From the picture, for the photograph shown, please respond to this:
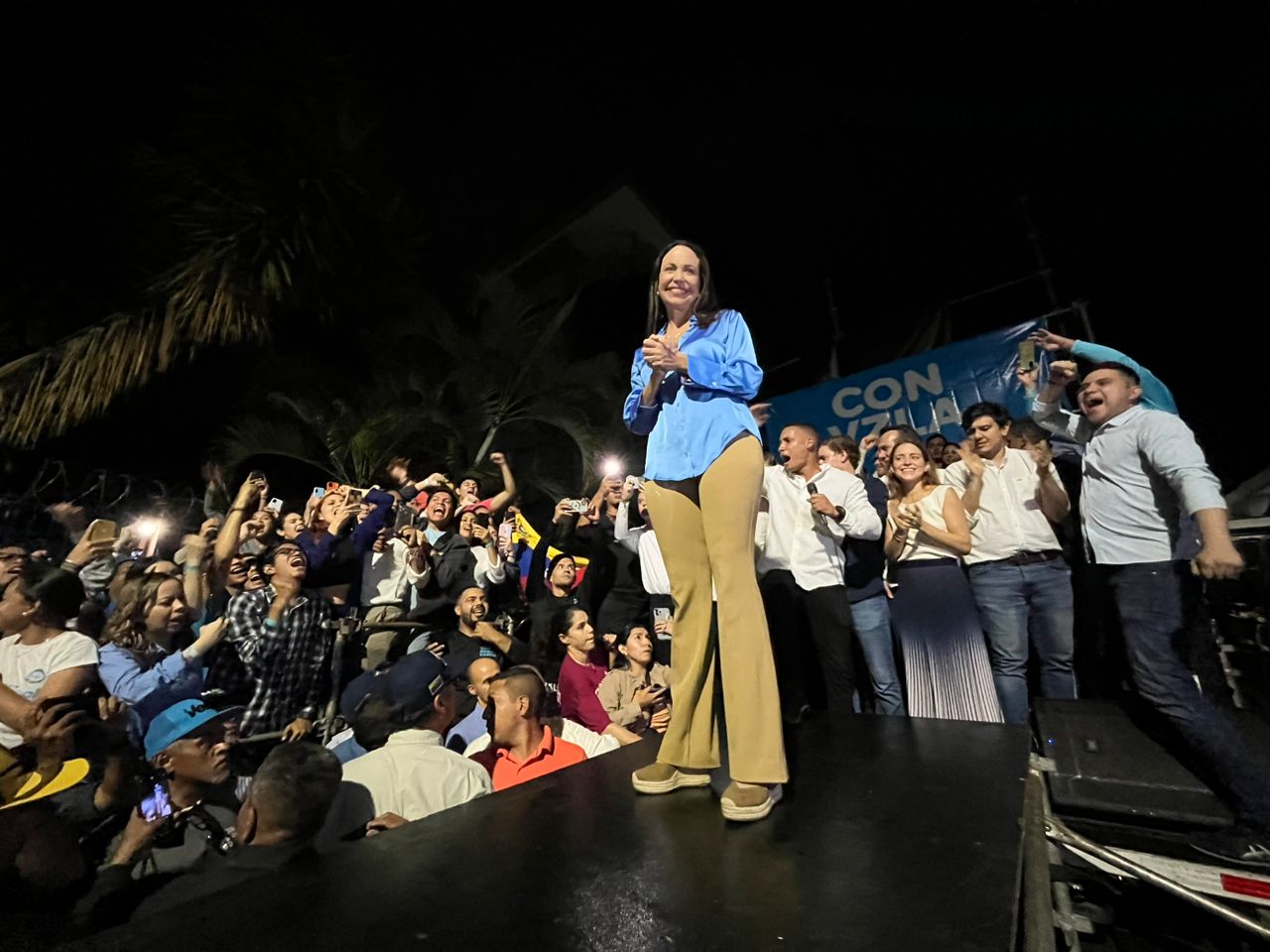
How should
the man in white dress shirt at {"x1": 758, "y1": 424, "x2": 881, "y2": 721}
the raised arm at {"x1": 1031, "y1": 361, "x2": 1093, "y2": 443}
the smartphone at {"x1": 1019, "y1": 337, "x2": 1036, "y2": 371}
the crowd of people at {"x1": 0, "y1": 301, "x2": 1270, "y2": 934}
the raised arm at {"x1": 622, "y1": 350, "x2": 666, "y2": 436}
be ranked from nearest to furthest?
the raised arm at {"x1": 622, "y1": 350, "x2": 666, "y2": 436} < the crowd of people at {"x1": 0, "y1": 301, "x2": 1270, "y2": 934} < the raised arm at {"x1": 1031, "y1": 361, "x2": 1093, "y2": 443} < the man in white dress shirt at {"x1": 758, "y1": 424, "x2": 881, "y2": 721} < the smartphone at {"x1": 1019, "y1": 337, "x2": 1036, "y2": 371}

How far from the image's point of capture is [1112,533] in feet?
9.12

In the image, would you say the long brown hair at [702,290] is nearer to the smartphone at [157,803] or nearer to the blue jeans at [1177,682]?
the blue jeans at [1177,682]

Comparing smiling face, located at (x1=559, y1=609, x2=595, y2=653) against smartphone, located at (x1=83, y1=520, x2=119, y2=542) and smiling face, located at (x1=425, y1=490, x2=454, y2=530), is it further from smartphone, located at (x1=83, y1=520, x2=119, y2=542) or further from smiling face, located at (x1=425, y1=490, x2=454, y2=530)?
smartphone, located at (x1=83, y1=520, x2=119, y2=542)

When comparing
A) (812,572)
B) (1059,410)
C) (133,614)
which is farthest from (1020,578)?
(133,614)

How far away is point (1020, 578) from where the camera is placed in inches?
129

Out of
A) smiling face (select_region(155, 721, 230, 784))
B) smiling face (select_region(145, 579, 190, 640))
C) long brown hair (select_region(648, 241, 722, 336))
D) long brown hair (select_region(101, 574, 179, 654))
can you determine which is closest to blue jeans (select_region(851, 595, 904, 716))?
long brown hair (select_region(648, 241, 722, 336))

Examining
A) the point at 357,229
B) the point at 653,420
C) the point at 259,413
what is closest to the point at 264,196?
the point at 357,229

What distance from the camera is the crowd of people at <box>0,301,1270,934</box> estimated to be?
2.48 m

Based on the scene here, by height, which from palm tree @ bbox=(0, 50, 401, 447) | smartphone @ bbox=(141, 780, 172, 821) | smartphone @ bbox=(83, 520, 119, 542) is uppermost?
palm tree @ bbox=(0, 50, 401, 447)

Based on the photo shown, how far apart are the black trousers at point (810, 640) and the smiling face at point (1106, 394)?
1.45 metres

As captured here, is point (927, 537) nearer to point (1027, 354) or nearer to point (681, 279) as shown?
point (681, 279)

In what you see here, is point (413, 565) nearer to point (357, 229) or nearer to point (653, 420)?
point (653, 420)

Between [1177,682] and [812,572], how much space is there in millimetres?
1514

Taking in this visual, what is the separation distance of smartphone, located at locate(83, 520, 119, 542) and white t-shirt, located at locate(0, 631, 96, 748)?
89 centimetres
